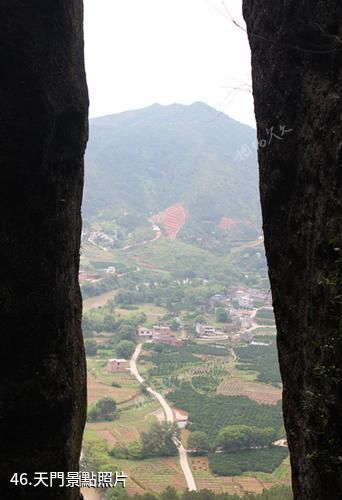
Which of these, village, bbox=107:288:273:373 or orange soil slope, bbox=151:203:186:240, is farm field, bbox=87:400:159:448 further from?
orange soil slope, bbox=151:203:186:240

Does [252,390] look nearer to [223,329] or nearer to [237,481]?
[237,481]

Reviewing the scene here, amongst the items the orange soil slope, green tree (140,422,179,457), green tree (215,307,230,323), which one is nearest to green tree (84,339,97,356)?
green tree (215,307,230,323)

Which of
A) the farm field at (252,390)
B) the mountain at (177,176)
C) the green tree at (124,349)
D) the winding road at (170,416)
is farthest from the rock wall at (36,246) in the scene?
the mountain at (177,176)

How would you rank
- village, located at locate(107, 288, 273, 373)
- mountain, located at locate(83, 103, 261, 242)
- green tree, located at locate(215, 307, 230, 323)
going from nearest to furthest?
village, located at locate(107, 288, 273, 373) → green tree, located at locate(215, 307, 230, 323) → mountain, located at locate(83, 103, 261, 242)

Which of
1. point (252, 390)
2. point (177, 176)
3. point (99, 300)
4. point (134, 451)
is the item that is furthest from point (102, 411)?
point (177, 176)

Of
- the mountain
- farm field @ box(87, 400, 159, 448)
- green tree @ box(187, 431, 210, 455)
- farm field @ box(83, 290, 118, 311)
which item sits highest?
the mountain
